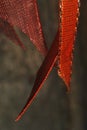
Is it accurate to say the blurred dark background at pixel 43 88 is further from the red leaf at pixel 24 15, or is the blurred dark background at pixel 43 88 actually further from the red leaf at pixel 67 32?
the red leaf at pixel 67 32

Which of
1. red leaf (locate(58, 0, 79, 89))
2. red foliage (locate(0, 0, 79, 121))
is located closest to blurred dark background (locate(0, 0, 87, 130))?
red foliage (locate(0, 0, 79, 121))

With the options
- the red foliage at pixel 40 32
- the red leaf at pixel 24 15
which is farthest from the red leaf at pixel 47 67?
the red leaf at pixel 24 15

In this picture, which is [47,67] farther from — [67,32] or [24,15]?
[24,15]

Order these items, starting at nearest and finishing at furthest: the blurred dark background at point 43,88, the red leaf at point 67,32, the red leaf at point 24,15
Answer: the red leaf at point 67,32 < the red leaf at point 24,15 < the blurred dark background at point 43,88

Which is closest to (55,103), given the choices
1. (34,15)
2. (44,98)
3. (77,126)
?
(44,98)

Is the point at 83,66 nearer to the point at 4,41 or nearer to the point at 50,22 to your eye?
the point at 50,22

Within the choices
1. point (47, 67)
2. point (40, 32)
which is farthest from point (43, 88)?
point (47, 67)
